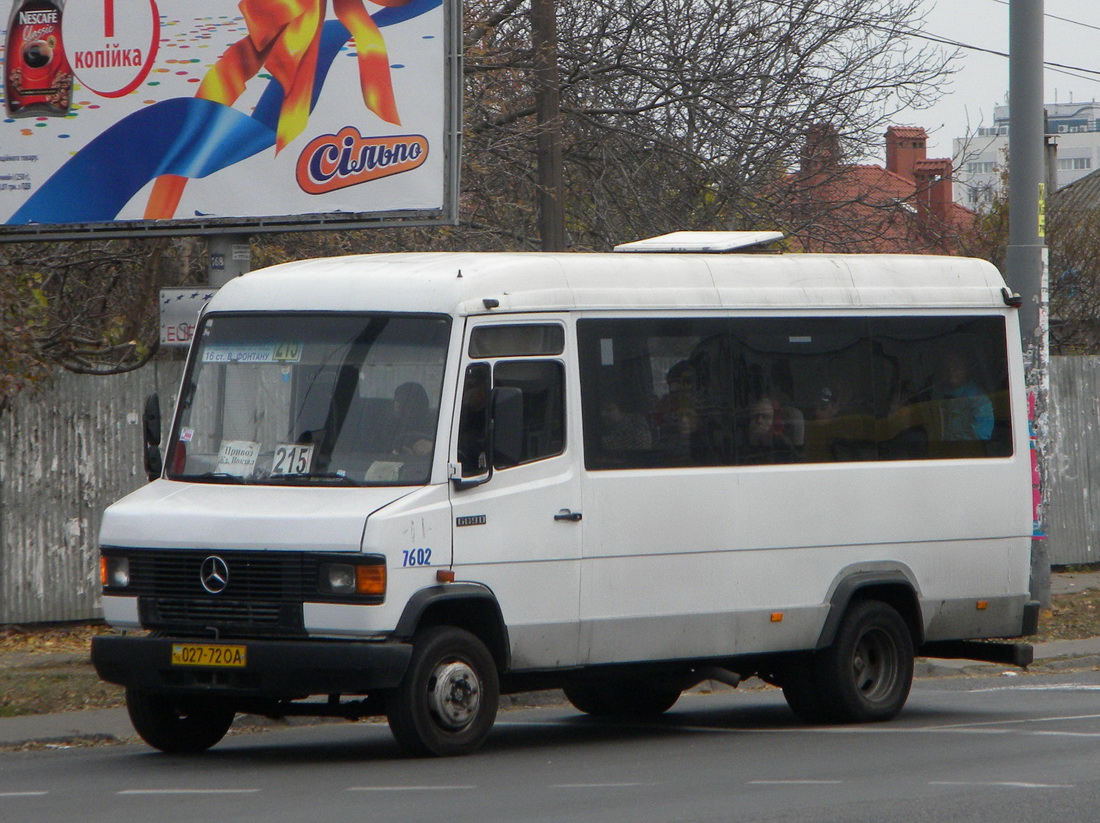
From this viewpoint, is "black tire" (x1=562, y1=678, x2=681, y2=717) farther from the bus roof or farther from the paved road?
the bus roof

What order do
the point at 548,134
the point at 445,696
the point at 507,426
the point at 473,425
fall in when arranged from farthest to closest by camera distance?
the point at 548,134 → the point at 507,426 → the point at 473,425 → the point at 445,696

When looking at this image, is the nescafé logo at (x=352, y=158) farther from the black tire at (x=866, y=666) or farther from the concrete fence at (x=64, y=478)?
the black tire at (x=866, y=666)

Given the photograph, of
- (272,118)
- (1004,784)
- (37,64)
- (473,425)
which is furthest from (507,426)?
(37,64)

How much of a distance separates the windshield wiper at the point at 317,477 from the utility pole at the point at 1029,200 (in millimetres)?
8709

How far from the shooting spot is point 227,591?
888 cm

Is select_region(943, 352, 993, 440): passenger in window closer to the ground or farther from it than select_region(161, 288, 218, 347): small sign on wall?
closer to the ground

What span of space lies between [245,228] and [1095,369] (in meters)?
11.3

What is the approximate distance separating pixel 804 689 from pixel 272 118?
655cm

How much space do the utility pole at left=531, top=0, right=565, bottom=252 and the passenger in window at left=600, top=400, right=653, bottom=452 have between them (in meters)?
5.81

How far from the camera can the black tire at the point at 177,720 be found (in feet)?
31.2

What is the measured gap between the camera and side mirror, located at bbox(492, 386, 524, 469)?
Result: 360 inches

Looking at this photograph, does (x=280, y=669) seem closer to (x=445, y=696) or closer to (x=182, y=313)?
(x=445, y=696)

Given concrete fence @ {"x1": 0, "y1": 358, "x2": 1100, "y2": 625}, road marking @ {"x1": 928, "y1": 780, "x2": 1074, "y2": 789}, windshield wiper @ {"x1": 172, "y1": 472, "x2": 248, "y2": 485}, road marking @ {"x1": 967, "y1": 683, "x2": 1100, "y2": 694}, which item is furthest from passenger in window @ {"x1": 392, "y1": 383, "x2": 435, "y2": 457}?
concrete fence @ {"x1": 0, "y1": 358, "x2": 1100, "y2": 625}

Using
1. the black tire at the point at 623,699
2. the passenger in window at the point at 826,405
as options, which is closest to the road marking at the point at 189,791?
the black tire at the point at 623,699
